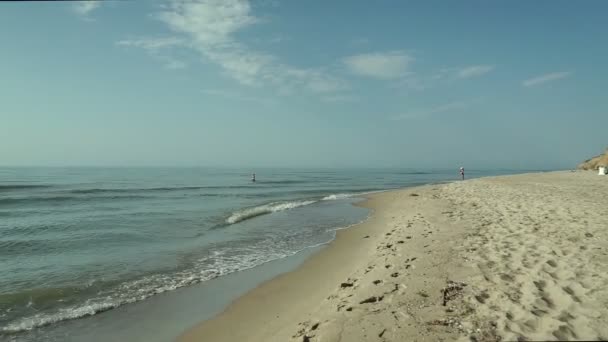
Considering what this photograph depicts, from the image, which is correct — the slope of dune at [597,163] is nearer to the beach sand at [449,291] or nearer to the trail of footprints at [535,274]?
the beach sand at [449,291]

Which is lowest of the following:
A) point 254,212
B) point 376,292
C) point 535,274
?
point 254,212

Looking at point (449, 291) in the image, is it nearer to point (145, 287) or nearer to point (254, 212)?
point (145, 287)

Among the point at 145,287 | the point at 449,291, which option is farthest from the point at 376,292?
the point at 145,287

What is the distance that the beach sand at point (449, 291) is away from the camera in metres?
4.15

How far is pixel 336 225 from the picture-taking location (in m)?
16.0

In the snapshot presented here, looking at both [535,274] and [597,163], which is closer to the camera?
[535,274]

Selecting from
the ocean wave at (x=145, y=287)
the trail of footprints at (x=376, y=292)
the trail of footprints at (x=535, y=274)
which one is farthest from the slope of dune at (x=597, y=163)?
the ocean wave at (x=145, y=287)

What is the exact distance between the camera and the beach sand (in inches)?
163

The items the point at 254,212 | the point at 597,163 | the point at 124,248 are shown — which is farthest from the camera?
the point at 597,163

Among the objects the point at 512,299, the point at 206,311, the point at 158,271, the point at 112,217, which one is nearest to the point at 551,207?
the point at 512,299

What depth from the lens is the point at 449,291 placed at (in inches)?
208

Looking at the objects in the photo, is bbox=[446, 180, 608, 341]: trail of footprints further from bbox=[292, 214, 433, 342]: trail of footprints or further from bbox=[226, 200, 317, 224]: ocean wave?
bbox=[226, 200, 317, 224]: ocean wave

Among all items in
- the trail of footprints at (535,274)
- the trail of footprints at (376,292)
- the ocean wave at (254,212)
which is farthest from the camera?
the ocean wave at (254,212)

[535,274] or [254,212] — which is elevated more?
[535,274]
